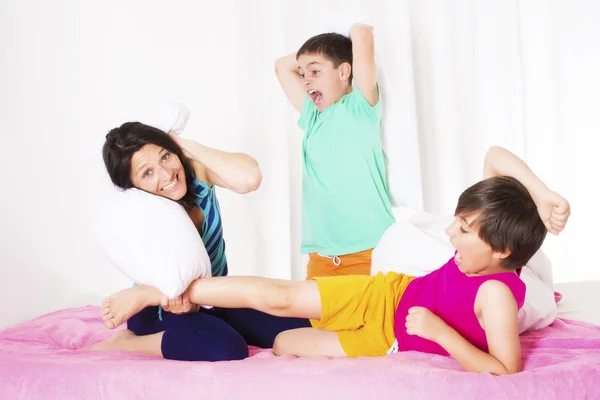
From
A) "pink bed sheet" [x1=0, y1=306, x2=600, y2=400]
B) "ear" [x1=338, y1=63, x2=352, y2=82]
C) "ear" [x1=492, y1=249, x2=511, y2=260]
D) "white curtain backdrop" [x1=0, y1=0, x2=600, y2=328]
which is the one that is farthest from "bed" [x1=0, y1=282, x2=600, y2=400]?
"white curtain backdrop" [x1=0, y1=0, x2=600, y2=328]

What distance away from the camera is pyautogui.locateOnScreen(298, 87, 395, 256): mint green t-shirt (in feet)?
7.42

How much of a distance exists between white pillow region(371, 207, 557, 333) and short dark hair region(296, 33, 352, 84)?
0.62 metres

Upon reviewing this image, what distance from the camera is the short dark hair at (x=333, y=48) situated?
2.30 meters

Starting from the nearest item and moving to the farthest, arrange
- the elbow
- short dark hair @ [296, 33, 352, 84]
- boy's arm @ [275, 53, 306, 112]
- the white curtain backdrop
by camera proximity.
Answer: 1. the elbow
2. short dark hair @ [296, 33, 352, 84]
3. boy's arm @ [275, 53, 306, 112]
4. the white curtain backdrop

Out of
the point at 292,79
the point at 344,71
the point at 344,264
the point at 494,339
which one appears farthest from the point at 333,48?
the point at 494,339

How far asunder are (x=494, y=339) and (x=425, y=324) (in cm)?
13

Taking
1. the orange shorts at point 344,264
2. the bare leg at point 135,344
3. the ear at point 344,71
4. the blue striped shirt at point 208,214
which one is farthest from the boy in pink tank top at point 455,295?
the ear at point 344,71

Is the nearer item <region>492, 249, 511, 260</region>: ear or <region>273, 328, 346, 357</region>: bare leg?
<region>492, 249, 511, 260</region>: ear

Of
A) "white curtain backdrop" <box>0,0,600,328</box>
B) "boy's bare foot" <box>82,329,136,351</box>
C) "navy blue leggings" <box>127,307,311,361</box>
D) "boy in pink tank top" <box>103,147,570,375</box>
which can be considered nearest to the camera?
"boy in pink tank top" <box>103,147,570,375</box>

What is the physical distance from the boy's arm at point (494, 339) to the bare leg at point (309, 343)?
25 centimetres

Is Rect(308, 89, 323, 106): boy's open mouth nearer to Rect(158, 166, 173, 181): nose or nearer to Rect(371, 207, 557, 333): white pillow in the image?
Rect(371, 207, 557, 333): white pillow

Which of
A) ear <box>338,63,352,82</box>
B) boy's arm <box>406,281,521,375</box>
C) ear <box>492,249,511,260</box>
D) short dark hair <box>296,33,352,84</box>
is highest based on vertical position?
short dark hair <box>296,33,352,84</box>

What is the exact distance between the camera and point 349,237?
2.27 m

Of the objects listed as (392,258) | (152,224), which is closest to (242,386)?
(152,224)
